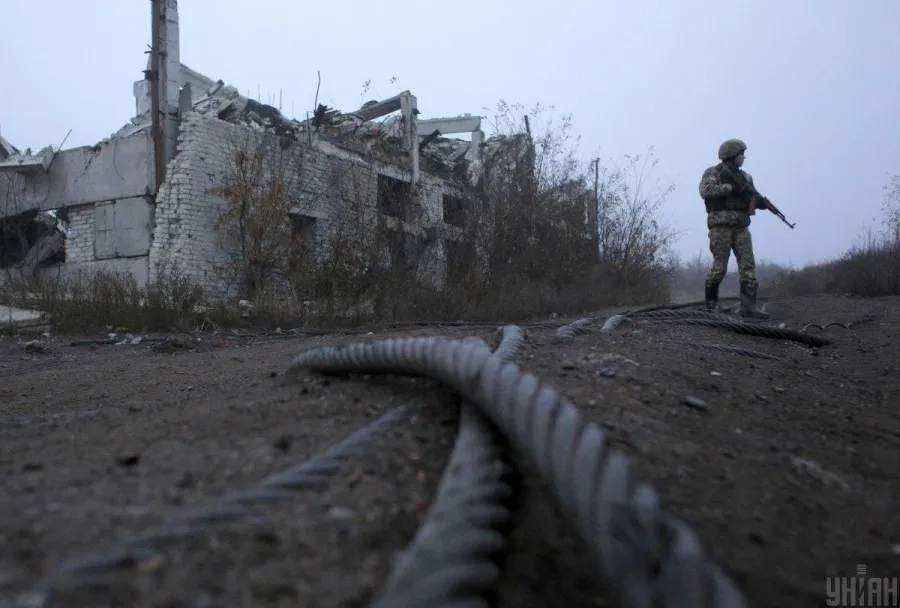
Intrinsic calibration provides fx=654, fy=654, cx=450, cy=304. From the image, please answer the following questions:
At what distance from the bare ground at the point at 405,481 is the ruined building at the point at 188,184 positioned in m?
7.92

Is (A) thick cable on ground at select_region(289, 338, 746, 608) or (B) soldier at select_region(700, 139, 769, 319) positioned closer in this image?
(A) thick cable on ground at select_region(289, 338, 746, 608)

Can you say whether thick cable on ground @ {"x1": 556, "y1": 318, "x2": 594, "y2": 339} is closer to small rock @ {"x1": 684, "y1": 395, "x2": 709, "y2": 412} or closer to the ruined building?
small rock @ {"x1": 684, "y1": 395, "x2": 709, "y2": 412}

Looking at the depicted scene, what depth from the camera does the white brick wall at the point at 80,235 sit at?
11.7 meters

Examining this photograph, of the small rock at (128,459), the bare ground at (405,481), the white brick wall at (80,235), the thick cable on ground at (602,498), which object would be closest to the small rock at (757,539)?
the bare ground at (405,481)

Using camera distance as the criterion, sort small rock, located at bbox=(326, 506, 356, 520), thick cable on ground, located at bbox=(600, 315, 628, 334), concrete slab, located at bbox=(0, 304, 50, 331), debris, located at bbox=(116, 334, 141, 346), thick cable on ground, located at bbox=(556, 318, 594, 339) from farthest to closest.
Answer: concrete slab, located at bbox=(0, 304, 50, 331), debris, located at bbox=(116, 334, 141, 346), thick cable on ground, located at bbox=(600, 315, 628, 334), thick cable on ground, located at bbox=(556, 318, 594, 339), small rock, located at bbox=(326, 506, 356, 520)

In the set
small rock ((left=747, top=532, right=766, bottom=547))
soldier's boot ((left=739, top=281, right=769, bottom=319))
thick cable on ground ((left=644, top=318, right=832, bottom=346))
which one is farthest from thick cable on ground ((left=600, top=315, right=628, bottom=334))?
small rock ((left=747, top=532, right=766, bottom=547))

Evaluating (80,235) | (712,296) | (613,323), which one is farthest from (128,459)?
(80,235)

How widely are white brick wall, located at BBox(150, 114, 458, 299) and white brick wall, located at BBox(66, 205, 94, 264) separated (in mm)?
1903

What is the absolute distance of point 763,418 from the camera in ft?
6.17

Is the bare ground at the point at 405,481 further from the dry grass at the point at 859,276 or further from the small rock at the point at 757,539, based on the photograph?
the dry grass at the point at 859,276

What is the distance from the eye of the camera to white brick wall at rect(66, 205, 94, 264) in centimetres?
1173

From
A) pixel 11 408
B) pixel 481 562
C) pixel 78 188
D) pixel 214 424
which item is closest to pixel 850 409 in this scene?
pixel 481 562

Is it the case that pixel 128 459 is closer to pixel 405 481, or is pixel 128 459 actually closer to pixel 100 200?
pixel 405 481

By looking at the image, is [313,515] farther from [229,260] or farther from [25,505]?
[229,260]
